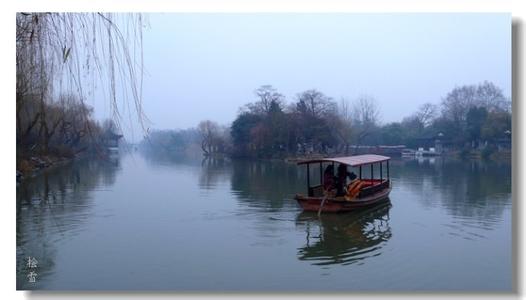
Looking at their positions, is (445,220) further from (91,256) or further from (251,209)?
(91,256)

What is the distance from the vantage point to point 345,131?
15000mm

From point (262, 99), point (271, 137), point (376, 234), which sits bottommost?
point (376, 234)

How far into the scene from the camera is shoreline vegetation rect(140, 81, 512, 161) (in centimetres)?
1057

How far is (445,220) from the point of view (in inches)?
357

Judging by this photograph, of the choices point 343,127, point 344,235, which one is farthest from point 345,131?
point 344,235

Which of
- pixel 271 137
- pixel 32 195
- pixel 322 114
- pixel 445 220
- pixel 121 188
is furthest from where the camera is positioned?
pixel 271 137

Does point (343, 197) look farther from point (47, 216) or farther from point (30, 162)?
point (30, 162)

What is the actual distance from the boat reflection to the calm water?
0.06 ft

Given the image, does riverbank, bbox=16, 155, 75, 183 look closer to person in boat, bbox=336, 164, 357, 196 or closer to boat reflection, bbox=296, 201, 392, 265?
boat reflection, bbox=296, 201, 392, 265

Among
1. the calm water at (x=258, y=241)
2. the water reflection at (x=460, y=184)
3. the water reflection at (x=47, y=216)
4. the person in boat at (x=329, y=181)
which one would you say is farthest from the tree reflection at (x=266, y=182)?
the water reflection at (x=47, y=216)

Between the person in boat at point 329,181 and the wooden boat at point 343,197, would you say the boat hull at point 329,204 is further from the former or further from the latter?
the person in boat at point 329,181

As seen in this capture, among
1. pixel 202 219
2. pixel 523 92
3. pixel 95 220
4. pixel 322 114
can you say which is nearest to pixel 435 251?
pixel 523 92

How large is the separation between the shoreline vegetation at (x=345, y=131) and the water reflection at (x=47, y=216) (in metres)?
1.96

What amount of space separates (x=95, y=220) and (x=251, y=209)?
296 cm
